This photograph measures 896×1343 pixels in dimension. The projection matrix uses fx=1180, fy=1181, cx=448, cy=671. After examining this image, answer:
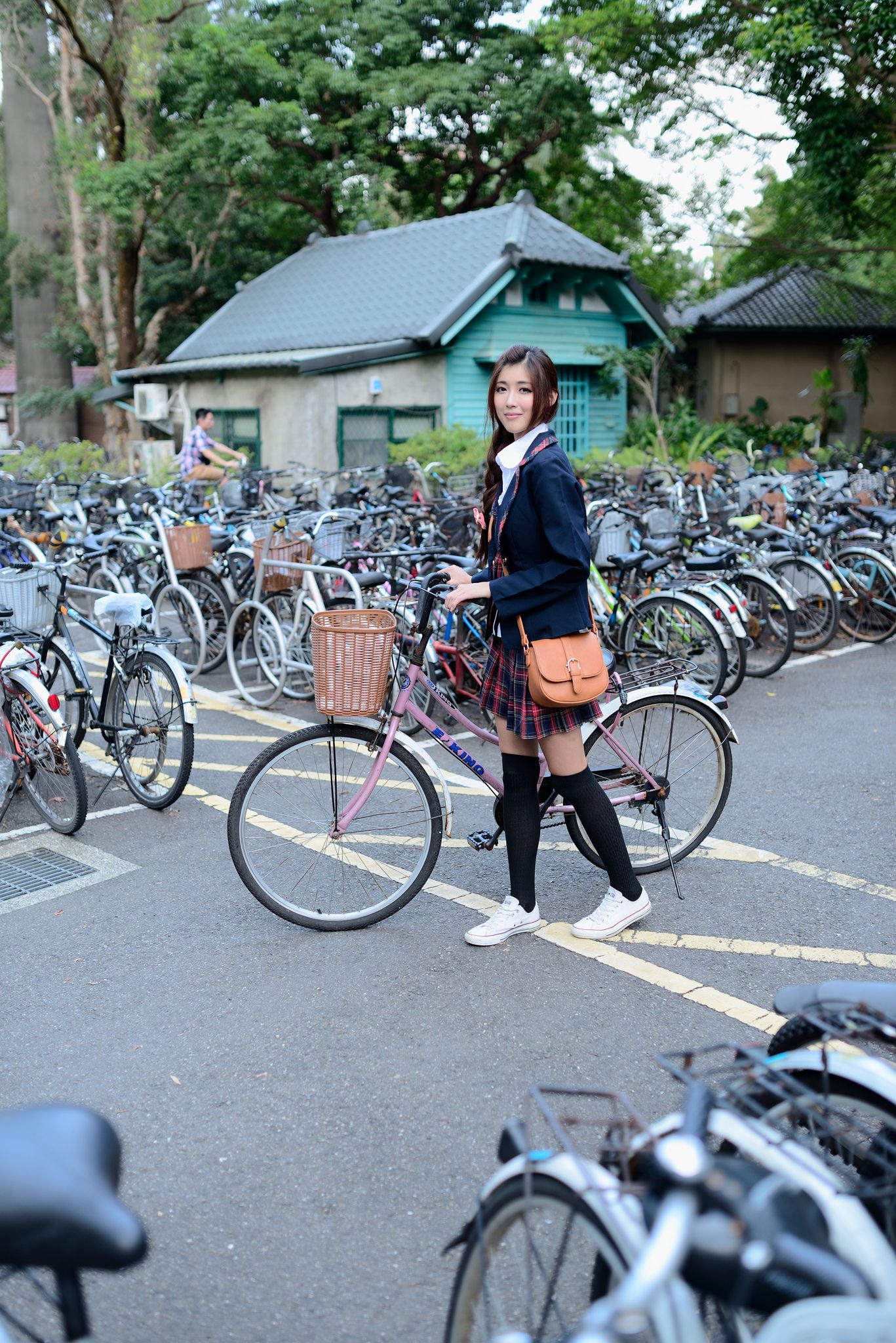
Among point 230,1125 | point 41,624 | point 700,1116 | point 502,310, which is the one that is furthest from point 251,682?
point 502,310

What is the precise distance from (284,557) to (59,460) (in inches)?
443

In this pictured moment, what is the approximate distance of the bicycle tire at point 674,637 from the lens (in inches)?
285

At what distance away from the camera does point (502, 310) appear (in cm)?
1914

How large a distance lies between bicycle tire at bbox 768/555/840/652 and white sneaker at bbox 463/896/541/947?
5140mm

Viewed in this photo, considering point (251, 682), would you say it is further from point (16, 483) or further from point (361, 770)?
point (16, 483)

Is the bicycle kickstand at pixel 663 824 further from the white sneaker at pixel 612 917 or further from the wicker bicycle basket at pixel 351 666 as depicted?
the wicker bicycle basket at pixel 351 666

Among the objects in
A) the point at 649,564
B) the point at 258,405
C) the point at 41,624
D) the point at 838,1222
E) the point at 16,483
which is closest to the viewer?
the point at 838,1222

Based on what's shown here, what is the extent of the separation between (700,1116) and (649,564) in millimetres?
6213

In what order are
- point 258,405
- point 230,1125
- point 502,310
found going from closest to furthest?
1. point 230,1125
2. point 502,310
3. point 258,405

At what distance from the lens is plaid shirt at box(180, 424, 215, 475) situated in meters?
A: 13.0

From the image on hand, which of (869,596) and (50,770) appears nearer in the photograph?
(50,770)

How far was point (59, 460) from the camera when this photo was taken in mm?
17516

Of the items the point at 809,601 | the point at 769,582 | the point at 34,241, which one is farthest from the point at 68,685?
the point at 34,241

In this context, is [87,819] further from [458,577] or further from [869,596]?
[869,596]
